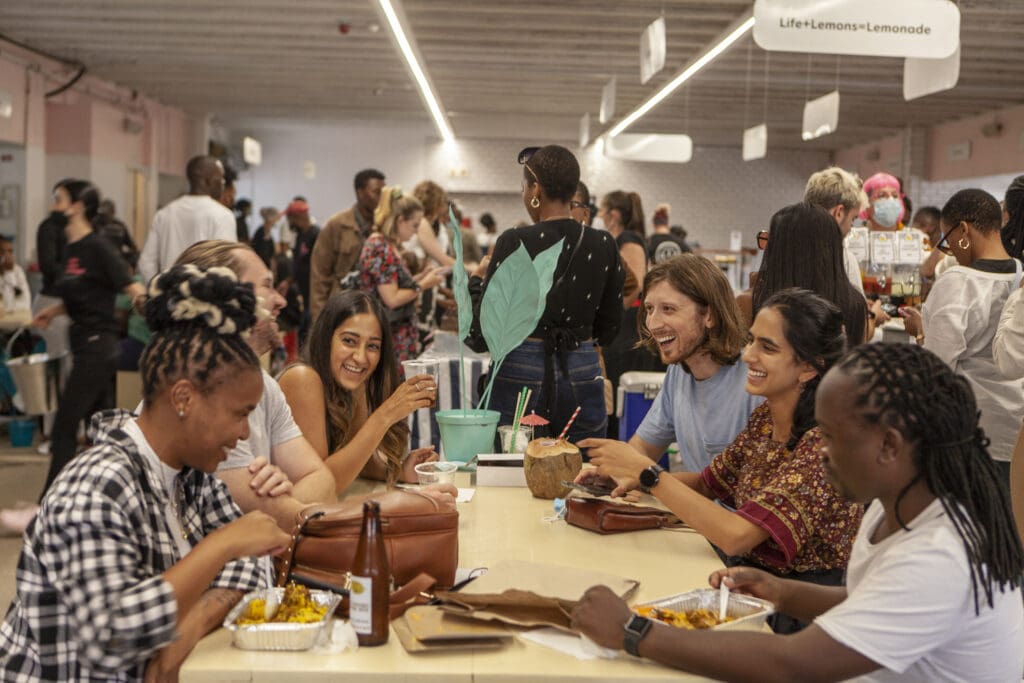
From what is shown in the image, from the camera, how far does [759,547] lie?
2.42m

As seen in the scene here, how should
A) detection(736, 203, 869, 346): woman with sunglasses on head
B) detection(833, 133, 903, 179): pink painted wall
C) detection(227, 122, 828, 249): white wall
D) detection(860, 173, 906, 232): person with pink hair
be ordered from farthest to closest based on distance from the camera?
detection(227, 122, 828, 249): white wall < detection(833, 133, 903, 179): pink painted wall < detection(860, 173, 906, 232): person with pink hair < detection(736, 203, 869, 346): woman with sunglasses on head

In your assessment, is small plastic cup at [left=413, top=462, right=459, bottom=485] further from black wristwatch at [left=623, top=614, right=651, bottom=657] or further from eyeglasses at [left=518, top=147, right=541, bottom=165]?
eyeglasses at [left=518, top=147, right=541, bottom=165]

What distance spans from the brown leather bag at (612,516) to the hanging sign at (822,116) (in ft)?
25.8

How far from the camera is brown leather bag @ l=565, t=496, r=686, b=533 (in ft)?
8.20

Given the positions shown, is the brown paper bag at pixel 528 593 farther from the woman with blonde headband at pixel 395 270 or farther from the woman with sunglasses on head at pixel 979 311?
the woman with blonde headband at pixel 395 270

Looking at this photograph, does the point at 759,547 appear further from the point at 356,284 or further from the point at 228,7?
the point at 228,7

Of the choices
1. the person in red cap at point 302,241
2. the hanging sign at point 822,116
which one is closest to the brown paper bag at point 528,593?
the person in red cap at point 302,241

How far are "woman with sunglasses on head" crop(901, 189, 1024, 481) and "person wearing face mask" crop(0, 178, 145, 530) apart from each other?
375 centimetres

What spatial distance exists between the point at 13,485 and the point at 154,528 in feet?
16.6

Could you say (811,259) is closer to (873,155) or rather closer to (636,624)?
(636,624)

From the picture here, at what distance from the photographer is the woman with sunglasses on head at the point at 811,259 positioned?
3.39m

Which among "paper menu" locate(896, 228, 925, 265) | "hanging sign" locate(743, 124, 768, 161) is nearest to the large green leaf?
"paper menu" locate(896, 228, 925, 265)

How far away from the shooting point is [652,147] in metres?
12.3

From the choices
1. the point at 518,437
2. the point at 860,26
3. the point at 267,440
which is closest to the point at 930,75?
the point at 860,26
